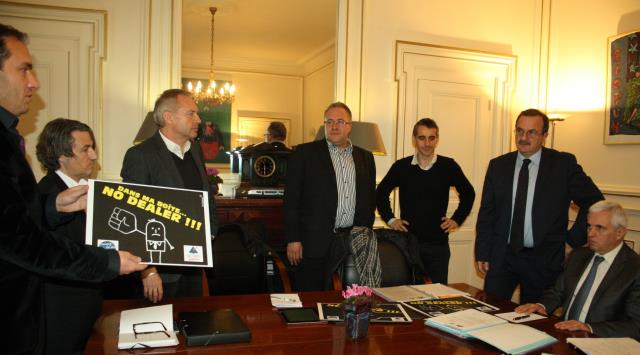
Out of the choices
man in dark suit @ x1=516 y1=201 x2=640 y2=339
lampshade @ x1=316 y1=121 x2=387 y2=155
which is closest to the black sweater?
lampshade @ x1=316 y1=121 x2=387 y2=155

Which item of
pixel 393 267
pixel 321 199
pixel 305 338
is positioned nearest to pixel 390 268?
pixel 393 267

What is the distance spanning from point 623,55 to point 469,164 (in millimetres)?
1639

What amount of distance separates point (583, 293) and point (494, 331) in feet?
2.54

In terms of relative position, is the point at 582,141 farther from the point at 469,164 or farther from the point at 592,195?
the point at 592,195

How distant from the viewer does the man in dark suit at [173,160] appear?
7.79 ft

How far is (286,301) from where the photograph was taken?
204 cm

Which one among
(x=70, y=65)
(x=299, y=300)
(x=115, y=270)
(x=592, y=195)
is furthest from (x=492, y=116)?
(x=115, y=270)

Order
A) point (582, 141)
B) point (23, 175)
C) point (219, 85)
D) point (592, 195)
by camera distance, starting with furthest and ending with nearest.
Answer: point (219, 85) → point (582, 141) → point (592, 195) → point (23, 175)

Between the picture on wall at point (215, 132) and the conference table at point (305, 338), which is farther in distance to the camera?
the picture on wall at point (215, 132)

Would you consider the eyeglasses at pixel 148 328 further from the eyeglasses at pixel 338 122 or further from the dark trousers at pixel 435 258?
the dark trousers at pixel 435 258

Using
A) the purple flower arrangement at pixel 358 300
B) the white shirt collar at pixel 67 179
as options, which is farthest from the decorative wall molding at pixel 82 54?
the purple flower arrangement at pixel 358 300

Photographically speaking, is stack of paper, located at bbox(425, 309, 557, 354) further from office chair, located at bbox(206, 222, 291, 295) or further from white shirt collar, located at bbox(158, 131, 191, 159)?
white shirt collar, located at bbox(158, 131, 191, 159)

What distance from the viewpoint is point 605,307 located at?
2.08m

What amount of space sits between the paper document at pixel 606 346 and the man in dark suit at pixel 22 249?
4.82 feet
